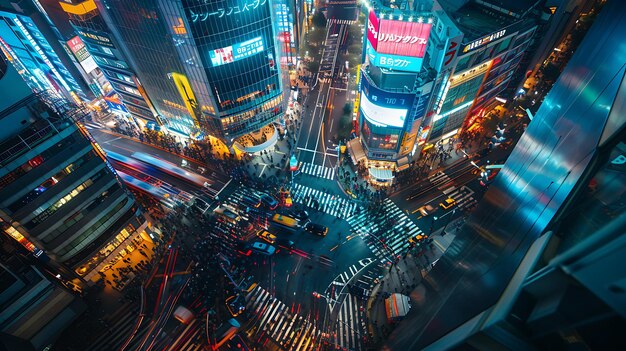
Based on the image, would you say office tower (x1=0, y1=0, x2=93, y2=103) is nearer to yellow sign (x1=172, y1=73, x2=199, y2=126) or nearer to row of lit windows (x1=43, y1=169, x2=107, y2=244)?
yellow sign (x1=172, y1=73, x2=199, y2=126)

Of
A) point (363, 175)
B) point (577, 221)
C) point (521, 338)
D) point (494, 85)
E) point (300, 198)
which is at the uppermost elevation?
point (494, 85)

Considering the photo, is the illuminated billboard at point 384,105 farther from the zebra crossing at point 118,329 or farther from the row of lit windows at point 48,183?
the zebra crossing at point 118,329

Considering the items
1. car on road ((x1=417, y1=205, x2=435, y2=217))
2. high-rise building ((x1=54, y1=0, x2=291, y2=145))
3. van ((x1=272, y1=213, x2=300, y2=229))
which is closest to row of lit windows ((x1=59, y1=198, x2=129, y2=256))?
van ((x1=272, y1=213, x2=300, y2=229))

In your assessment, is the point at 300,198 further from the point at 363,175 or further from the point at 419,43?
the point at 419,43

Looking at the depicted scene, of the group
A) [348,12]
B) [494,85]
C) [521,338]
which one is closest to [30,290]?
[521,338]

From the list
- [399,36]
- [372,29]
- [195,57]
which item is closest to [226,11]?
[195,57]

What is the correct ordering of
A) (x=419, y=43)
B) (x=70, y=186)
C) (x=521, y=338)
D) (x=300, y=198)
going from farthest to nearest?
(x=300, y=198) < (x=419, y=43) < (x=70, y=186) < (x=521, y=338)
